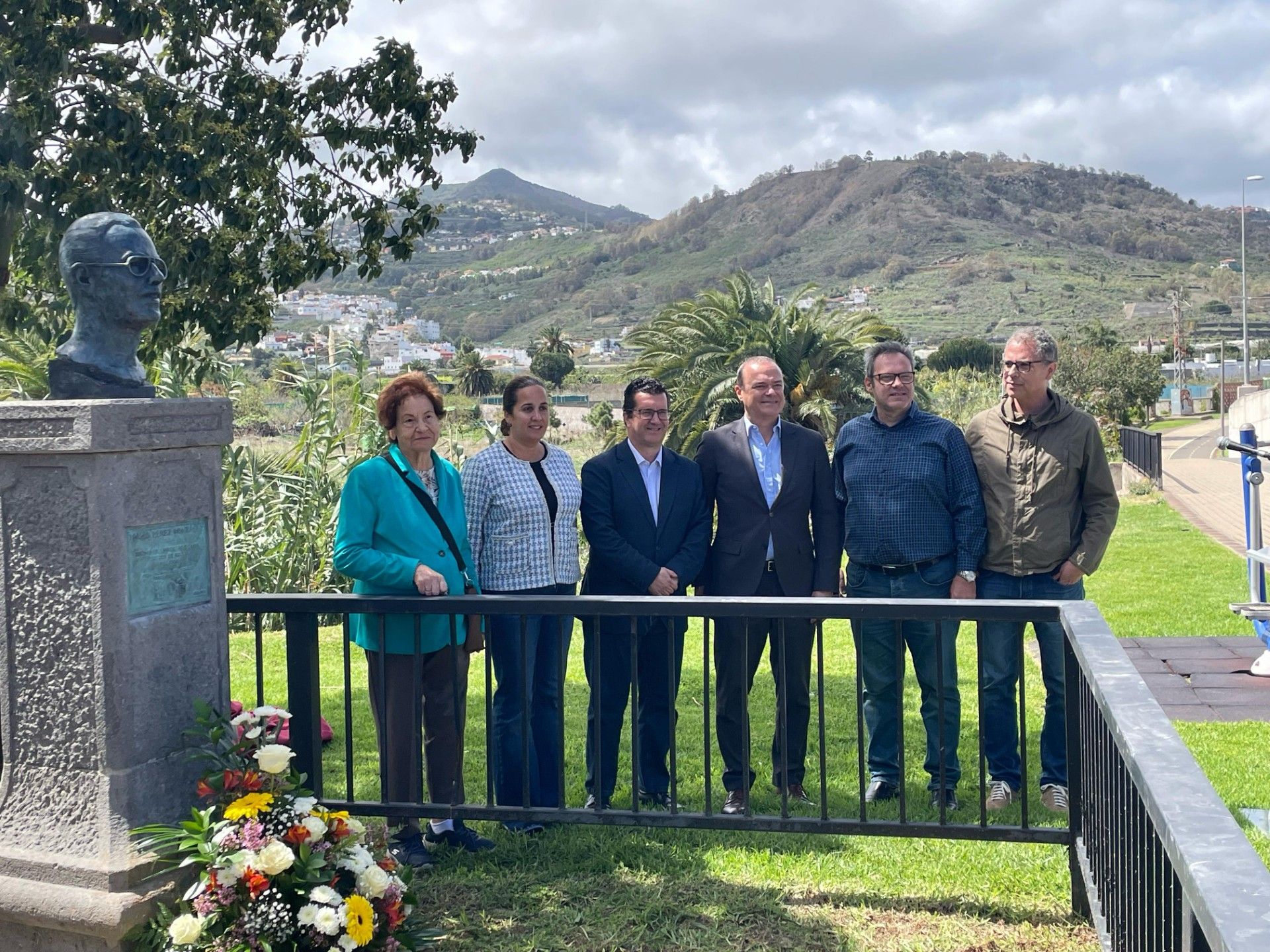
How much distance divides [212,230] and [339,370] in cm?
542

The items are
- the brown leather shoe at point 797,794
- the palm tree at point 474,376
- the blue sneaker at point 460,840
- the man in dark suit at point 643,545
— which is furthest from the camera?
the palm tree at point 474,376

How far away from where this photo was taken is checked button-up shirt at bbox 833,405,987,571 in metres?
5.38

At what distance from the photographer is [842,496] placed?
565cm

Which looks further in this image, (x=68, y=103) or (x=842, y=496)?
(x=68, y=103)

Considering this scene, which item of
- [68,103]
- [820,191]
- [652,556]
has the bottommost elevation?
[652,556]

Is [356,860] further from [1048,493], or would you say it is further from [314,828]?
[1048,493]

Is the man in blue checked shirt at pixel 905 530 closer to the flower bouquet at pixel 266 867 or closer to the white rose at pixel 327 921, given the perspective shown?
the flower bouquet at pixel 266 867

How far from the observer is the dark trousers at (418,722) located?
4602 mm

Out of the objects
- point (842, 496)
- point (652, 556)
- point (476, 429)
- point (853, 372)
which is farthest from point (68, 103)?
point (853, 372)

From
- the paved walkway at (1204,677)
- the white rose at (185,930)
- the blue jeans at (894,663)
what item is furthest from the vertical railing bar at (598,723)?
the paved walkway at (1204,677)

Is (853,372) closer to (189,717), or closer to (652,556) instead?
(652,556)

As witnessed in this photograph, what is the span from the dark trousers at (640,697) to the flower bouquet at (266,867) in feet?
4.62

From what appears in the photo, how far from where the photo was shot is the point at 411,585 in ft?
15.0

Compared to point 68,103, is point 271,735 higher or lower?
lower
